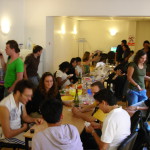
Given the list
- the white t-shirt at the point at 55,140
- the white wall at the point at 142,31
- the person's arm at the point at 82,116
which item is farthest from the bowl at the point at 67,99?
the white wall at the point at 142,31

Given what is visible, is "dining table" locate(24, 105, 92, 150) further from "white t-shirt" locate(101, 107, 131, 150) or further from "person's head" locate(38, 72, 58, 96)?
"white t-shirt" locate(101, 107, 131, 150)

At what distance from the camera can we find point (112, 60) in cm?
834

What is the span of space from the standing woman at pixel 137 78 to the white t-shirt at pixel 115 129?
1.65m

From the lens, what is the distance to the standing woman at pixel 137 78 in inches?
143

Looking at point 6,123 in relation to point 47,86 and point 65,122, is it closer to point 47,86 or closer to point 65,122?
point 65,122

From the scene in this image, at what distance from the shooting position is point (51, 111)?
5.51ft

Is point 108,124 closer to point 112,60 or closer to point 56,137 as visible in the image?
point 56,137

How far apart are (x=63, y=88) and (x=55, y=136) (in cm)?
273

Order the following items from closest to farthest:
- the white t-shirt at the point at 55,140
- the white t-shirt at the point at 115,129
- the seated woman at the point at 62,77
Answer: the white t-shirt at the point at 55,140
the white t-shirt at the point at 115,129
the seated woman at the point at 62,77

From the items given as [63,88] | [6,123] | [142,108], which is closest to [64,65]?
[63,88]

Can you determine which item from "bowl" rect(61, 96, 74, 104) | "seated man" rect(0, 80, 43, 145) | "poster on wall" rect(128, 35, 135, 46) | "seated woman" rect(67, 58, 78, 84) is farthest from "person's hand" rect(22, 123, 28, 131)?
"poster on wall" rect(128, 35, 135, 46)

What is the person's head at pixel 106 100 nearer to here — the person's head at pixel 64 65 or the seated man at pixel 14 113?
the seated man at pixel 14 113

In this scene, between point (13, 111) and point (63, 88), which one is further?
point (63, 88)

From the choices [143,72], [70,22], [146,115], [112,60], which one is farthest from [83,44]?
[146,115]
